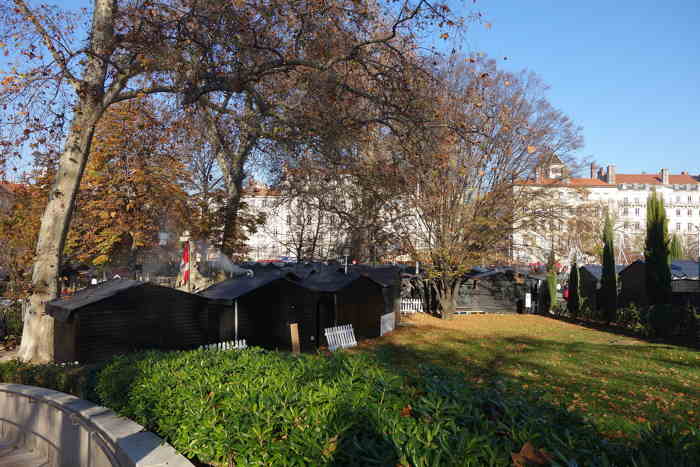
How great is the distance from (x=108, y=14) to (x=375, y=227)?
18.0 meters

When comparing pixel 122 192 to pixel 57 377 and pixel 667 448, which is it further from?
pixel 667 448

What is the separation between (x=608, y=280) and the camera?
2866cm

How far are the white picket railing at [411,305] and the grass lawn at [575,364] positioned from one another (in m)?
6.13

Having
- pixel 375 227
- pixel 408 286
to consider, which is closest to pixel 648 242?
pixel 375 227

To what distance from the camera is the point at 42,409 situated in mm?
6723

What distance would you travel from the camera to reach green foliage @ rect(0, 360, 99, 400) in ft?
23.6

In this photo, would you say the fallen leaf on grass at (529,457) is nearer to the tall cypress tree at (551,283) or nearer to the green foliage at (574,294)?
the green foliage at (574,294)

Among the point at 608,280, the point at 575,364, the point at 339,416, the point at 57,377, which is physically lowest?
the point at 575,364

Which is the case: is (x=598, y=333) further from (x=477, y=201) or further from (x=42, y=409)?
(x=42, y=409)

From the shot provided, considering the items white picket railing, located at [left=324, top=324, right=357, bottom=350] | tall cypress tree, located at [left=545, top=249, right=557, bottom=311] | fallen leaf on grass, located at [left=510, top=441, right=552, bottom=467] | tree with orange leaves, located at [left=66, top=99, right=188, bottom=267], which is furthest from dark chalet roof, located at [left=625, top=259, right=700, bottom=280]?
fallen leaf on grass, located at [left=510, top=441, right=552, bottom=467]

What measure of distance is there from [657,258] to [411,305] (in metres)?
15.6

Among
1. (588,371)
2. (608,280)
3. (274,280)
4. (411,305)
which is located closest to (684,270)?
(608,280)

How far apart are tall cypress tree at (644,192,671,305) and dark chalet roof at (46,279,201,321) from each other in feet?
71.8

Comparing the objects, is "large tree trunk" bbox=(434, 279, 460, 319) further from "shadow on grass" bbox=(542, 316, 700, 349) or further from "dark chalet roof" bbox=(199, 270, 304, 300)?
"dark chalet roof" bbox=(199, 270, 304, 300)
